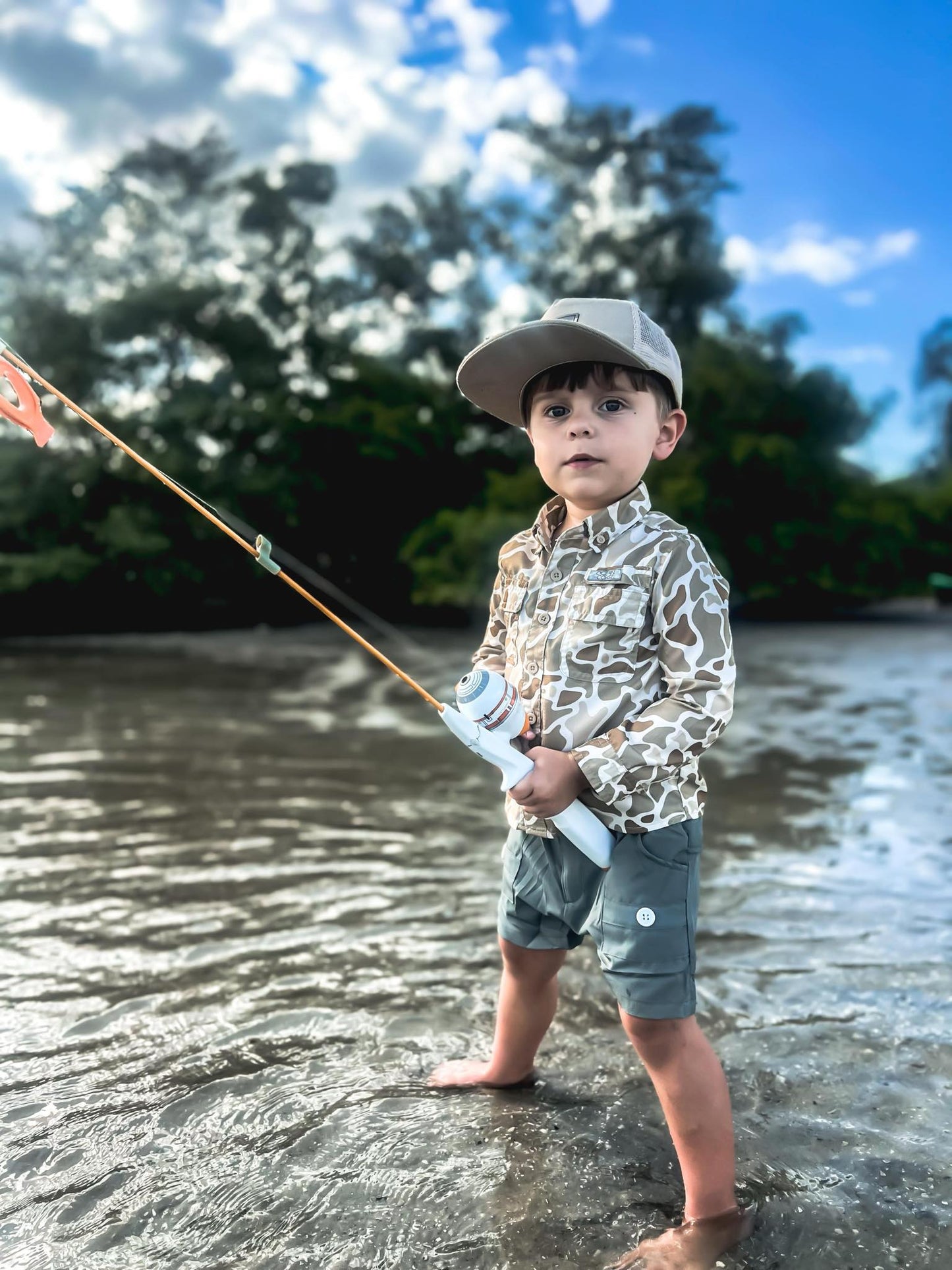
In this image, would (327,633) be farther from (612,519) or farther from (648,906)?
(648,906)

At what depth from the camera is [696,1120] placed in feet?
5.61

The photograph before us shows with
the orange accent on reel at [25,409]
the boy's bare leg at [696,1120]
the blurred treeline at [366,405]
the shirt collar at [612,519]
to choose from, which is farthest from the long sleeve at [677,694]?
the blurred treeline at [366,405]

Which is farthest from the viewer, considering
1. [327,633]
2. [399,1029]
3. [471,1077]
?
[327,633]

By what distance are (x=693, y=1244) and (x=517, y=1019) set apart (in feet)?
1.71

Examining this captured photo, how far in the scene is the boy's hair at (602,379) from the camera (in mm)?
1817

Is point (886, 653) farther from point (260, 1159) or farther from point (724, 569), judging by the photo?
point (260, 1159)

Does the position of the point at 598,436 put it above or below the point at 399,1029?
above

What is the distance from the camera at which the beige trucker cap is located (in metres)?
1.75

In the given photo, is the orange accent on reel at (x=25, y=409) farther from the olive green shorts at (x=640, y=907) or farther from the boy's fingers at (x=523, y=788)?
the olive green shorts at (x=640, y=907)

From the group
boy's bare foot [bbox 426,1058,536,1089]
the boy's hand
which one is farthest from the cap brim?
boy's bare foot [bbox 426,1058,536,1089]

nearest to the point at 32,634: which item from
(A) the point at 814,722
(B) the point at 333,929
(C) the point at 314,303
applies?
(C) the point at 314,303

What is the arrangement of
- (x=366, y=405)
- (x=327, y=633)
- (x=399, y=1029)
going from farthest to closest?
(x=366, y=405), (x=327, y=633), (x=399, y=1029)

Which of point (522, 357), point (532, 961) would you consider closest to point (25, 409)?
point (522, 357)

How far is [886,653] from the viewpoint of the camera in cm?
1077
